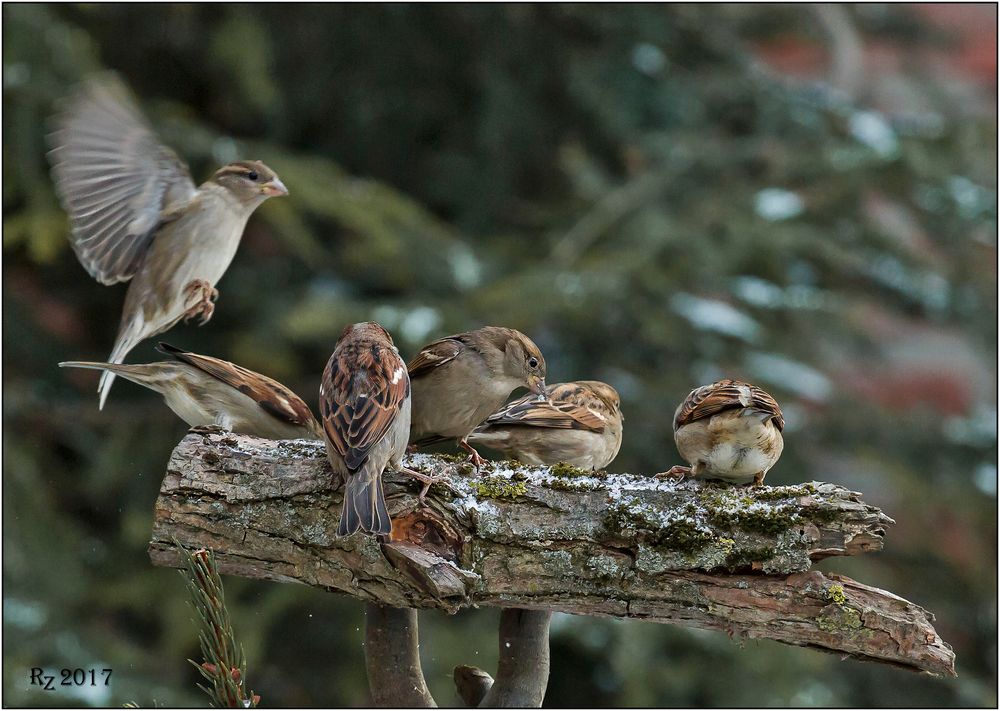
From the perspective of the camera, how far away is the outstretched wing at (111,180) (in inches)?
133

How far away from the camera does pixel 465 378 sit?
10.7 feet

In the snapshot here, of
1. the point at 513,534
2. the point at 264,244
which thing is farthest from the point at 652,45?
the point at 513,534

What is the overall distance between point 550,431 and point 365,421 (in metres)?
1.11

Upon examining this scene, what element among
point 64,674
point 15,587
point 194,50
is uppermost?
point 194,50

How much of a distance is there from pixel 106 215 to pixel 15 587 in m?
3.26

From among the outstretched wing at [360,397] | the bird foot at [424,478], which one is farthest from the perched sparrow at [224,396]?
the bird foot at [424,478]

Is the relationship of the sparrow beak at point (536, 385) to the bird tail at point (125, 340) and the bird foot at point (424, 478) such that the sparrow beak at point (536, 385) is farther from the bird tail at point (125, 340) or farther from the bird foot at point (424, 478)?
the bird tail at point (125, 340)

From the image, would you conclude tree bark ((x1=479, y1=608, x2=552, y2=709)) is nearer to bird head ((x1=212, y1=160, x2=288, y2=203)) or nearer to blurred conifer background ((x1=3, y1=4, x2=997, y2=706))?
bird head ((x1=212, y1=160, x2=288, y2=203))

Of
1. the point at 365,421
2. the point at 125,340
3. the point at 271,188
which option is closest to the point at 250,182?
the point at 271,188

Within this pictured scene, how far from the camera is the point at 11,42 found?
5785mm

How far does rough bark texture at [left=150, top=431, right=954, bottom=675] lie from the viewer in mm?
2453

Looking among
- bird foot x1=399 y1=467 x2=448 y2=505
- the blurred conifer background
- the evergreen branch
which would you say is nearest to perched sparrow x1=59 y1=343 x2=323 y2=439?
bird foot x1=399 y1=467 x2=448 y2=505

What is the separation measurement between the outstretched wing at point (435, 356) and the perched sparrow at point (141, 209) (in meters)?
0.61

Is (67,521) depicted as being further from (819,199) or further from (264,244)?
(819,199)
